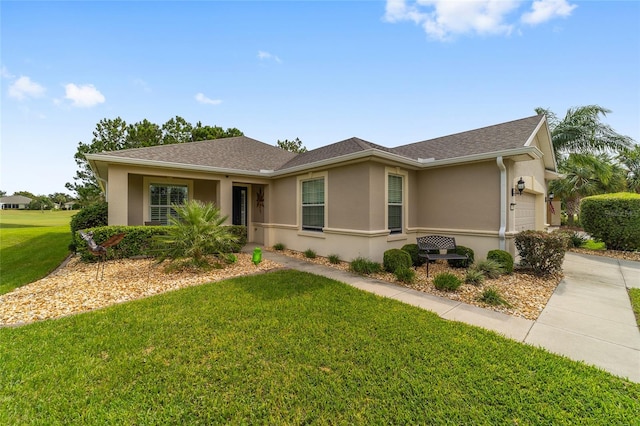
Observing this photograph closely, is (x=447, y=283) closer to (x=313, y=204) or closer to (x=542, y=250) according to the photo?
(x=542, y=250)

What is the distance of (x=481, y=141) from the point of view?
28.2 feet

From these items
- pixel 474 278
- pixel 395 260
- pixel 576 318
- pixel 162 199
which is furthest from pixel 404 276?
pixel 162 199

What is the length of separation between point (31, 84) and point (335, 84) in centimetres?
1121

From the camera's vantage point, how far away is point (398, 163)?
26.3 ft

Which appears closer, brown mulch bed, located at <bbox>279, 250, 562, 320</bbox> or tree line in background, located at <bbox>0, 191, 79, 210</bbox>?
brown mulch bed, located at <bbox>279, 250, 562, 320</bbox>

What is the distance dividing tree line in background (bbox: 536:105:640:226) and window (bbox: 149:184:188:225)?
2025 cm

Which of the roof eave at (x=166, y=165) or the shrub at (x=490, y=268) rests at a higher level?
the roof eave at (x=166, y=165)

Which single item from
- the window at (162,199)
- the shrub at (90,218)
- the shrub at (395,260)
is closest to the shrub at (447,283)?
the shrub at (395,260)

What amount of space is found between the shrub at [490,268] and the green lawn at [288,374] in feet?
11.1

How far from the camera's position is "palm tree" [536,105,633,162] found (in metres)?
13.9

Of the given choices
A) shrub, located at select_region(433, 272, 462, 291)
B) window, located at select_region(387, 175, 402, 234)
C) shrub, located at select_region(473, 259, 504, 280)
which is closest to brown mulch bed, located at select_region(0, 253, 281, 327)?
window, located at select_region(387, 175, 402, 234)

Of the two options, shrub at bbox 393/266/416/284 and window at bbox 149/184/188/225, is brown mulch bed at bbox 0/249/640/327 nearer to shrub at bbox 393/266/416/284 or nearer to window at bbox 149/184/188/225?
shrub at bbox 393/266/416/284

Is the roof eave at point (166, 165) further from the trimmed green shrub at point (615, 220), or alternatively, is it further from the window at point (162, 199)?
the trimmed green shrub at point (615, 220)

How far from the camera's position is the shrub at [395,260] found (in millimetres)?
6809
